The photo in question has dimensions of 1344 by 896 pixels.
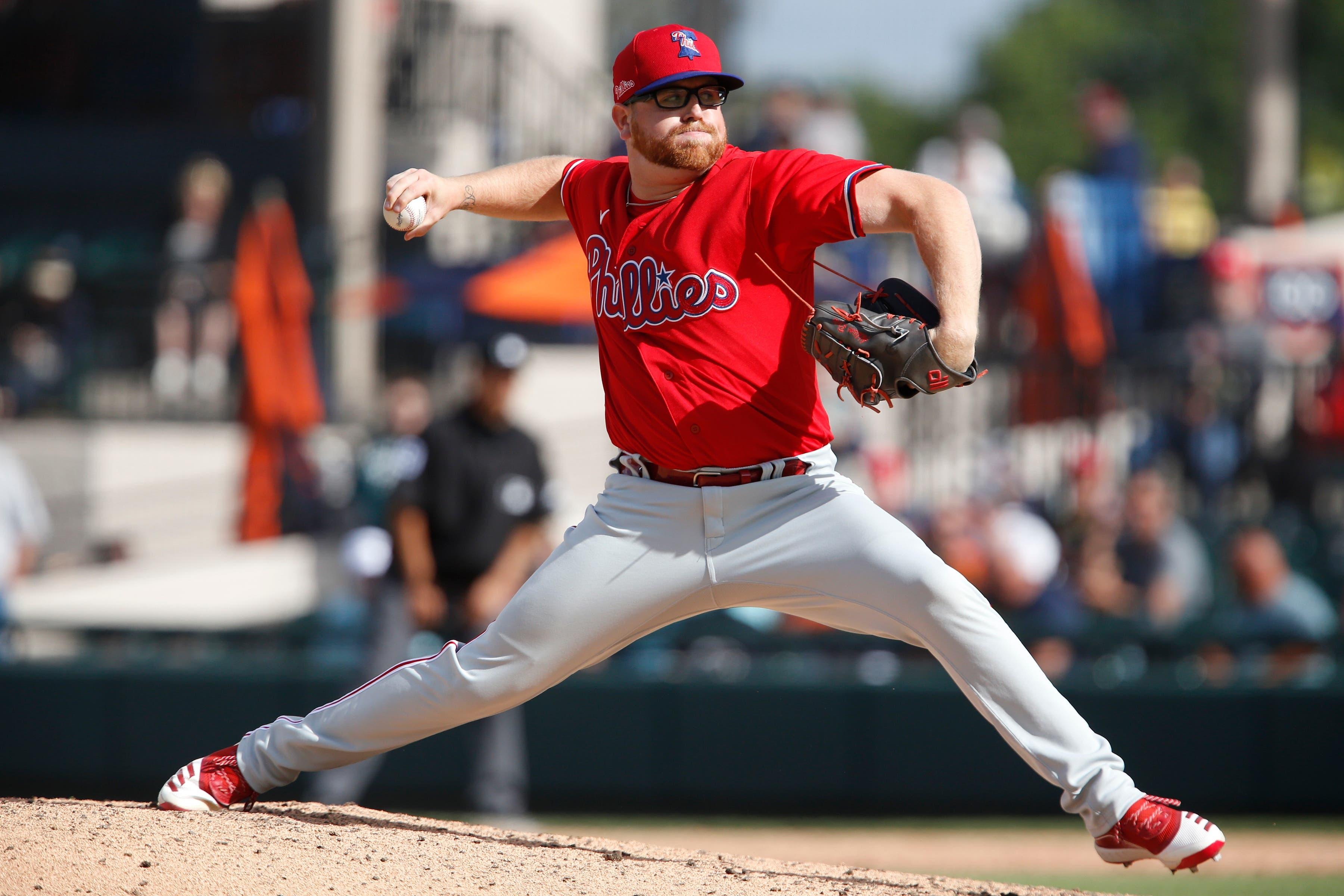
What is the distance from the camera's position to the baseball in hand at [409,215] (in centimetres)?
361

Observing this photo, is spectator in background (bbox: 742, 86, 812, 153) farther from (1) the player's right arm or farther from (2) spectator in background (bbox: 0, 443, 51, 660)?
(1) the player's right arm

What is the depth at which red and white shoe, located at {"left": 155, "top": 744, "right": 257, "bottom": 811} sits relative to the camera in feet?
13.0

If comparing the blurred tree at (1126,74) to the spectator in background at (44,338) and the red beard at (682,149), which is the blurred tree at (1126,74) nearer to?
the spectator in background at (44,338)

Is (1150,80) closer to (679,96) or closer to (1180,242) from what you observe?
(1180,242)

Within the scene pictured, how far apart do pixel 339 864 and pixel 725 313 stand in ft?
5.28

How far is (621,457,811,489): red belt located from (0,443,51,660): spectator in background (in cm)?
575

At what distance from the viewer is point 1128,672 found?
7496mm

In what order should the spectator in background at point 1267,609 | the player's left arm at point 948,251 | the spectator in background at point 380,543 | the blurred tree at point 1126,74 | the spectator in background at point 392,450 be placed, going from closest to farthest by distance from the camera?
1. the player's left arm at point 948,251
2. the spectator in background at point 380,543
3. the spectator in background at point 1267,609
4. the spectator in background at point 392,450
5. the blurred tree at point 1126,74

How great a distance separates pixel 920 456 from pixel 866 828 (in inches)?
118

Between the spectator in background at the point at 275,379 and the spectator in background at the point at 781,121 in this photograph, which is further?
the spectator in background at the point at 781,121

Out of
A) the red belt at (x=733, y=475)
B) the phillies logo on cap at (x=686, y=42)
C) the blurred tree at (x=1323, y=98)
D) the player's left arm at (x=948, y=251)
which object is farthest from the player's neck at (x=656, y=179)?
the blurred tree at (x=1323, y=98)

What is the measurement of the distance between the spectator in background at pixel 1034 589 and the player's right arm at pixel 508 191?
4.18 metres

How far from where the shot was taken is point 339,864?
140 inches

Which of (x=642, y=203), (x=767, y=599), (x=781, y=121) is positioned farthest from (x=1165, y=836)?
(x=781, y=121)
